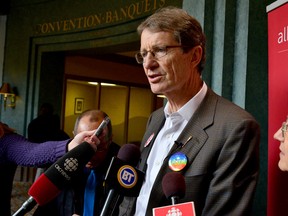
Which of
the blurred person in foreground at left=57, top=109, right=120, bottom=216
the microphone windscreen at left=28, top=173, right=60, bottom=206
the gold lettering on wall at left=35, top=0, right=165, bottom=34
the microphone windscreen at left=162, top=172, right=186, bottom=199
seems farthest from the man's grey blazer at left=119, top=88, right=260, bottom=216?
the gold lettering on wall at left=35, top=0, right=165, bottom=34

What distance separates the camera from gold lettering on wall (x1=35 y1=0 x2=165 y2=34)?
5.79m

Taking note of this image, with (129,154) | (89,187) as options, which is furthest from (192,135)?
(89,187)

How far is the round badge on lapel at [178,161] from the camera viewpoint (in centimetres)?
135

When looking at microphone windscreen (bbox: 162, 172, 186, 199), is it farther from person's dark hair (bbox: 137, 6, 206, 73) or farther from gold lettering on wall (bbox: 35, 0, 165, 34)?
gold lettering on wall (bbox: 35, 0, 165, 34)

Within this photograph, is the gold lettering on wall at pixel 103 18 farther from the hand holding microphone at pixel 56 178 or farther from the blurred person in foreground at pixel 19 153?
the hand holding microphone at pixel 56 178

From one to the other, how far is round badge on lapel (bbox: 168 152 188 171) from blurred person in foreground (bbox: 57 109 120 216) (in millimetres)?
539

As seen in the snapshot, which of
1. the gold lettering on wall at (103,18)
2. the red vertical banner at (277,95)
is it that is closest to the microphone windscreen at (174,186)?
the red vertical banner at (277,95)

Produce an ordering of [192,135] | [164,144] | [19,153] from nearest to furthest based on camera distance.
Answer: [192,135] → [164,144] → [19,153]

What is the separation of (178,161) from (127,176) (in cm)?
21

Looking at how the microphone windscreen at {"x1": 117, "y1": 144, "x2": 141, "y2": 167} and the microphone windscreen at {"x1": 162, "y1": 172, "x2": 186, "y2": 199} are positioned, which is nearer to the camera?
the microphone windscreen at {"x1": 162, "y1": 172, "x2": 186, "y2": 199}

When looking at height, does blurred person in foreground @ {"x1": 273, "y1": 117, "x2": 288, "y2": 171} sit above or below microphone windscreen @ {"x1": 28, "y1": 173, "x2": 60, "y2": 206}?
above

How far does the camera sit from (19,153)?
66.9 inches

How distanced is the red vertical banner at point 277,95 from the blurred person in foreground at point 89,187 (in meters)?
0.73

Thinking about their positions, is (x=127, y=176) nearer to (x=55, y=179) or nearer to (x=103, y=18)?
(x=55, y=179)
